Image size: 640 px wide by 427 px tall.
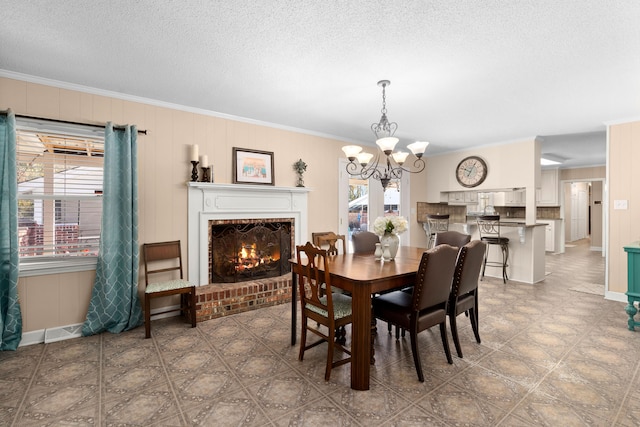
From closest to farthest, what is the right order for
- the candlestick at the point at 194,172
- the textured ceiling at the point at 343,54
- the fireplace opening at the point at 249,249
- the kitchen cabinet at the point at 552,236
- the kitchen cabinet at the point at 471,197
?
1. the textured ceiling at the point at 343,54
2. the candlestick at the point at 194,172
3. the fireplace opening at the point at 249,249
4. the kitchen cabinet at the point at 471,197
5. the kitchen cabinet at the point at 552,236

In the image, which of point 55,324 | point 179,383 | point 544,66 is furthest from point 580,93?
point 55,324

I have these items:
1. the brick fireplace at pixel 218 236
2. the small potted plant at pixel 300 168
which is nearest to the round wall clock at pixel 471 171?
the small potted plant at pixel 300 168

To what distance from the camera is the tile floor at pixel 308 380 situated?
6.08ft

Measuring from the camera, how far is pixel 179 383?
2203mm

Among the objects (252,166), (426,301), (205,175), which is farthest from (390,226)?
(205,175)

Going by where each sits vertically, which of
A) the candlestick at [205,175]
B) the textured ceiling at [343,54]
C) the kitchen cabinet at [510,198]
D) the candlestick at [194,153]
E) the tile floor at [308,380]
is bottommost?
the tile floor at [308,380]

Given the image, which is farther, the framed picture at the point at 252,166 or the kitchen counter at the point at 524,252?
the kitchen counter at the point at 524,252

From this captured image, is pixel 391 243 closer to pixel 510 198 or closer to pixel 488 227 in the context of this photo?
pixel 488 227

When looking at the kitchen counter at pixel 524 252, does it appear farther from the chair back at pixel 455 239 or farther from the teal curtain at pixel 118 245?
the teal curtain at pixel 118 245

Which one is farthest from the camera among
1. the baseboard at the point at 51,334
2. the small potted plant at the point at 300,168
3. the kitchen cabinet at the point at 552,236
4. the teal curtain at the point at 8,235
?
the kitchen cabinet at the point at 552,236

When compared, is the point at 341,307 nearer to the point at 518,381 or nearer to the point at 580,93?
the point at 518,381

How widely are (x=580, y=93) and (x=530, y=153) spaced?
2061 millimetres

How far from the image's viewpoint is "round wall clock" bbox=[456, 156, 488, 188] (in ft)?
19.0

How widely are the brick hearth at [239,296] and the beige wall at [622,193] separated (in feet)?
14.6
